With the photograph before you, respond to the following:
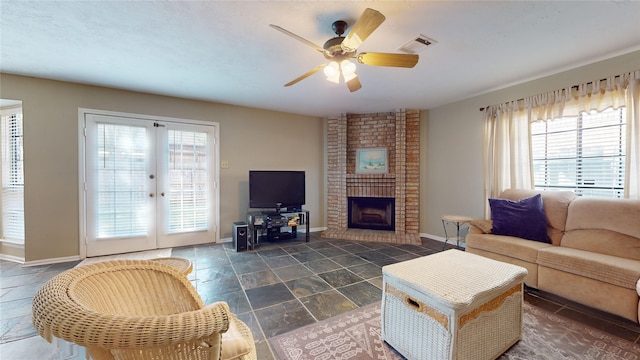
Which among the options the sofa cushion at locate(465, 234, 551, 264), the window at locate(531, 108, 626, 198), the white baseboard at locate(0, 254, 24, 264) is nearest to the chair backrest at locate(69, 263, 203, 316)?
the sofa cushion at locate(465, 234, 551, 264)

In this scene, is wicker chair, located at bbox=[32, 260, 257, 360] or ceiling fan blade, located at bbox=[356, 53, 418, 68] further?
ceiling fan blade, located at bbox=[356, 53, 418, 68]

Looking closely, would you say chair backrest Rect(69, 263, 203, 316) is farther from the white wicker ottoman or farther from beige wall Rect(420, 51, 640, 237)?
beige wall Rect(420, 51, 640, 237)

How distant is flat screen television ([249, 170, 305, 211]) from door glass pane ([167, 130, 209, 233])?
0.81m

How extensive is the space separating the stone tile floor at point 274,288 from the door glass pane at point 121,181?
2.16 feet

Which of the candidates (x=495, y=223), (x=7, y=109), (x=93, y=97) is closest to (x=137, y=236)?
(x=93, y=97)

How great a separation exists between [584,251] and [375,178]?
289 cm

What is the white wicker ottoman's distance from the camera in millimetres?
1315

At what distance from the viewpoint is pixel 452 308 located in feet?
4.13

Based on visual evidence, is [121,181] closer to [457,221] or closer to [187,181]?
[187,181]

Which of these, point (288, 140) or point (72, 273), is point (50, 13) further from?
point (288, 140)

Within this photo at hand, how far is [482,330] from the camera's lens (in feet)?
4.68

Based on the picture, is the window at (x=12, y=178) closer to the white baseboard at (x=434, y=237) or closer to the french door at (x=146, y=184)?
the french door at (x=146, y=184)

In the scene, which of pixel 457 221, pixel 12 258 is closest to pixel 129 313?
pixel 457 221

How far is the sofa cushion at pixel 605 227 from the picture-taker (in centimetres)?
213
